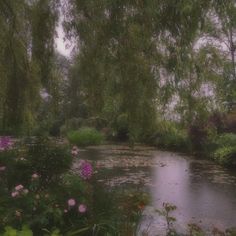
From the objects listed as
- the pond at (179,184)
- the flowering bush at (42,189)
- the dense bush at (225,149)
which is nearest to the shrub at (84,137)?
the pond at (179,184)

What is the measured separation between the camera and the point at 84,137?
2277 cm

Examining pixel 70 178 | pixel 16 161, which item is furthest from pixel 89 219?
pixel 16 161

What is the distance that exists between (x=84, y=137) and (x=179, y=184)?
1151 cm

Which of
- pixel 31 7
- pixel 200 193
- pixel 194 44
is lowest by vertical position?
pixel 200 193

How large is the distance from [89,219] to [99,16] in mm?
2141

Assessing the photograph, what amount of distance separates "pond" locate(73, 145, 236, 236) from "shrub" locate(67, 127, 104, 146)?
419 centimetres

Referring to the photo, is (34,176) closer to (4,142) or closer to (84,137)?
(4,142)

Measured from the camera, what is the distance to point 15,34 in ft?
19.5

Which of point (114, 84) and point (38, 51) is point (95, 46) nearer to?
point (114, 84)

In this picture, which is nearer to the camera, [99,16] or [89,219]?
[89,219]

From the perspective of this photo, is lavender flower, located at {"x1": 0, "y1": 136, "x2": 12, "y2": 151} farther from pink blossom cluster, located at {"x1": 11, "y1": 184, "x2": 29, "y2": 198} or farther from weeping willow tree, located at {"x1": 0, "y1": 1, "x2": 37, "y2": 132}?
pink blossom cluster, located at {"x1": 11, "y1": 184, "x2": 29, "y2": 198}

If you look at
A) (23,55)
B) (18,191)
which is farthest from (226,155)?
(18,191)

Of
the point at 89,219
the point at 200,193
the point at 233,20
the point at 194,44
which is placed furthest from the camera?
the point at 200,193

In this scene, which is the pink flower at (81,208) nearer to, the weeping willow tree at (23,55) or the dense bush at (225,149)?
the weeping willow tree at (23,55)
